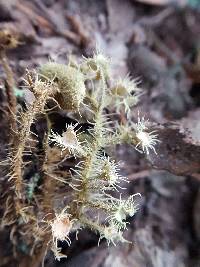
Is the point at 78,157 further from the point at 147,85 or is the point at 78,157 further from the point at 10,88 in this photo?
the point at 147,85

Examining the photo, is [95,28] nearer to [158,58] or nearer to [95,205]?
[158,58]

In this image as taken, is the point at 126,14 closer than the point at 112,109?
No

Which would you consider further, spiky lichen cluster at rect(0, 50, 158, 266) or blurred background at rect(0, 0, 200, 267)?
blurred background at rect(0, 0, 200, 267)

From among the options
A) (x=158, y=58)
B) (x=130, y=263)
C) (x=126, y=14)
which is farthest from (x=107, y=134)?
(x=126, y=14)

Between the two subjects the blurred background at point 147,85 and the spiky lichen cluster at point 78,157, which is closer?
the spiky lichen cluster at point 78,157

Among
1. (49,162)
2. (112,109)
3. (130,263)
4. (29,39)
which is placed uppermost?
(29,39)

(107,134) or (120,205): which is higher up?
(107,134)
